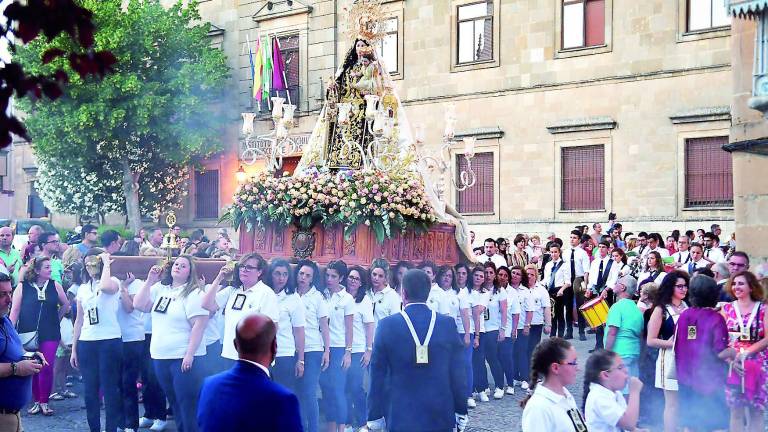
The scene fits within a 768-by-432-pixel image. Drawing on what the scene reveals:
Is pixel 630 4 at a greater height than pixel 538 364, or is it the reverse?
pixel 630 4

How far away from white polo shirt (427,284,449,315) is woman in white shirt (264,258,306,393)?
2391mm

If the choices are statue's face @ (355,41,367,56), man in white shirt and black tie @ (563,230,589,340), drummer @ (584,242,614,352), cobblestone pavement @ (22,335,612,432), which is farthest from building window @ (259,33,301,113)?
cobblestone pavement @ (22,335,612,432)

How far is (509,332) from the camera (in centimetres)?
1327

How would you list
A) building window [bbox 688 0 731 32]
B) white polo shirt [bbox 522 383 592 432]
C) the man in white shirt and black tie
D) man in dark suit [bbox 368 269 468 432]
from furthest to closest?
1. building window [bbox 688 0 731 32]
2. the man in white shirt and black tie
3. man in dark suit [bbox 368 269 468 432]
4. white polo shirt [bbox 522 383 592 432]

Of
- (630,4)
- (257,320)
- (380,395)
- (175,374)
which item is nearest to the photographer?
(257,320)

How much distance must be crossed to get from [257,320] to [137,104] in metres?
27.7

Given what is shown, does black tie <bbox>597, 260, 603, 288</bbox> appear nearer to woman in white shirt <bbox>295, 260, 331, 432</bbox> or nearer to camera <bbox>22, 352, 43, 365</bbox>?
woman in white shirt <bbox>295, 260, 331, 432</bbox>

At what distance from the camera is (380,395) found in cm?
686

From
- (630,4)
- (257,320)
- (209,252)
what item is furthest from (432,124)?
(257,320)

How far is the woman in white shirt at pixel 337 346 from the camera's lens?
9.86 metres

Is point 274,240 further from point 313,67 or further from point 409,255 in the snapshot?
point 313,67

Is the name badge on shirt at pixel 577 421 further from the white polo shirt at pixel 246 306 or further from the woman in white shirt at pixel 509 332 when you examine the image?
the woman in white shirt at pixel 509 332

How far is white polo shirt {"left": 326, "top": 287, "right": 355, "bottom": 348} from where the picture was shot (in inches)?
397

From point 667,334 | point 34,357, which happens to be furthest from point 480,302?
point 34,357
